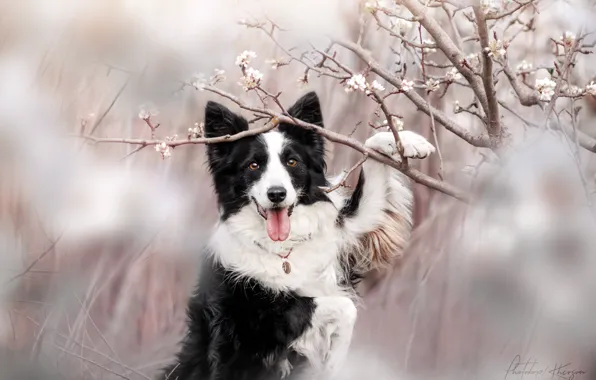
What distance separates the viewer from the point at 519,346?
88.0 inches

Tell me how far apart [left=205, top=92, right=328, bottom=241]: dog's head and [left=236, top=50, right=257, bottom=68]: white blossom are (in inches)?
6.1

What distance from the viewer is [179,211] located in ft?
7.05

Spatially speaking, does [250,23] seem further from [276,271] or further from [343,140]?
[276,271]

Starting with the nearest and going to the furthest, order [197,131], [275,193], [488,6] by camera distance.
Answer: [488,6] → [275,193] → [197,131]

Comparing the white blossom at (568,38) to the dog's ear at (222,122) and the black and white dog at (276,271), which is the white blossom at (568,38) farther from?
the dog's ear at (222,122)

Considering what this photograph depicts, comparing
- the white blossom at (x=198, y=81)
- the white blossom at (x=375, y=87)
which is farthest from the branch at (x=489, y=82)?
the white blossom at (x=198, y=81)

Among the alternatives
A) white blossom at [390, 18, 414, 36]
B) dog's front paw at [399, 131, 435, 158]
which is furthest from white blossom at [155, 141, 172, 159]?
white blossom at [390, 18, 414, 36]

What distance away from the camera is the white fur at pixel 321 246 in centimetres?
211

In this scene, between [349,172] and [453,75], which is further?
[453,75]

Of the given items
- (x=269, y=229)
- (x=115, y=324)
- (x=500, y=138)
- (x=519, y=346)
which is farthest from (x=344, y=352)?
(x=500, y=138)

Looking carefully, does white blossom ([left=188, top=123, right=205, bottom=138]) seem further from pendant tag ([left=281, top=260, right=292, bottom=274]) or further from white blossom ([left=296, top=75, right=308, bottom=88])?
pendant tag ([left=281, top=260, right=292, bottom=274])

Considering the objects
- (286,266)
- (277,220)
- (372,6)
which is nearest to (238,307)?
(286,266)

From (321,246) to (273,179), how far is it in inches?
12.1

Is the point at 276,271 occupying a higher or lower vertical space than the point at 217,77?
lower
